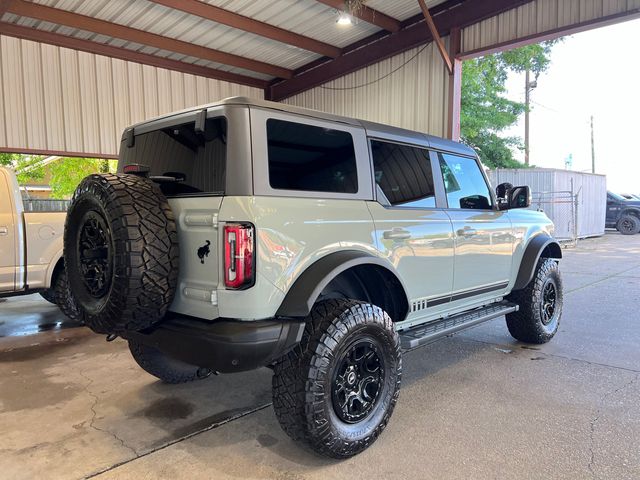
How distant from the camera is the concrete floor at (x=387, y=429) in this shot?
106 inches

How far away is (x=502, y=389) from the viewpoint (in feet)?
12.5

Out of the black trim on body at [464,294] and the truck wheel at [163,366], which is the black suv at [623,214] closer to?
the black trim on body at [464,294]

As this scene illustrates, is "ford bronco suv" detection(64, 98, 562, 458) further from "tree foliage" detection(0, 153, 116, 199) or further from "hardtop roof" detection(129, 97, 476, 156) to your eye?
"tree foliage" detection(0, 153, 116, 199)


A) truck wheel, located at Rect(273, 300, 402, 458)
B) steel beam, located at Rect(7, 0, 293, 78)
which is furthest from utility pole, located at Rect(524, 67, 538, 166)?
truck wheel, located at Rect(273, 300, 402, 458)

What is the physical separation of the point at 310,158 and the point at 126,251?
118 cm

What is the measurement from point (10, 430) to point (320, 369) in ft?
7.34

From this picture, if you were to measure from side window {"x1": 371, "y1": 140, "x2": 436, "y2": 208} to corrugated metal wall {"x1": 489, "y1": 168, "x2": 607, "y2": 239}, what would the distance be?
12.7 m

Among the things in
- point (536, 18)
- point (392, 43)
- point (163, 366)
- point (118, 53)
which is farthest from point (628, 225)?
point (163, 366)

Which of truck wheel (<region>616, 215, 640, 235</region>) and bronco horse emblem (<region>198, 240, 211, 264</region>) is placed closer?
bronco horse emblem (<region>198, 240, 211, 264</region>)

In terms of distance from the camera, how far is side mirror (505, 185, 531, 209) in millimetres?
4426

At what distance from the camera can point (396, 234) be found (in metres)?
3.28

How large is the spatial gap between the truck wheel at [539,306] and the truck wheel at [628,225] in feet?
58.6

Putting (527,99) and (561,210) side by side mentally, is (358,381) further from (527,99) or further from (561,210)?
(527,99)

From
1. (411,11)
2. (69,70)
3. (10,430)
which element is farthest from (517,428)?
(69,70)
